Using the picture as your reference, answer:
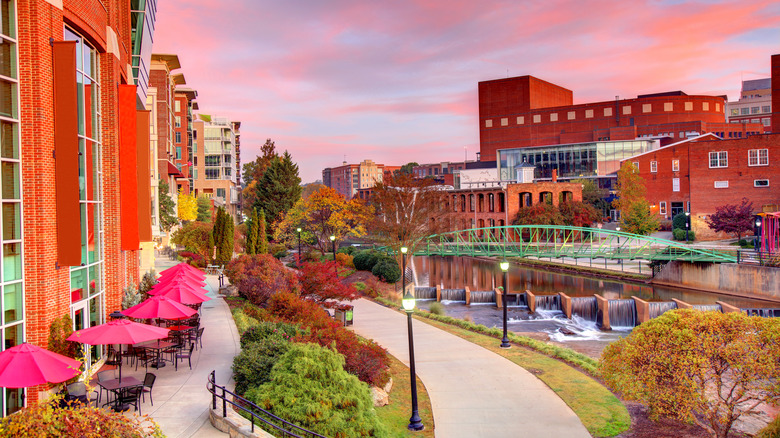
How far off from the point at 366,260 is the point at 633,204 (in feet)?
98.9

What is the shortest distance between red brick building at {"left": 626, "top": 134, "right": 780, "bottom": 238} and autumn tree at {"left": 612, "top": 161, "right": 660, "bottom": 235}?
4707 mm

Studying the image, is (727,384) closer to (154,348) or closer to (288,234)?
(154,348)

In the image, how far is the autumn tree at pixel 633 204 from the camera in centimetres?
5888

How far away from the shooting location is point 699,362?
1351 cm

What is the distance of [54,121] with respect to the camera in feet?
45.2

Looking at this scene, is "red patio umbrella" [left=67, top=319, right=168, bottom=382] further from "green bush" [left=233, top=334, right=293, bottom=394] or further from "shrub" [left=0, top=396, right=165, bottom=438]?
"shrub" [left=0, top=396, right=165, bottom=438]

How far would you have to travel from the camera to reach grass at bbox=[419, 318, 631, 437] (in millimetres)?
15172

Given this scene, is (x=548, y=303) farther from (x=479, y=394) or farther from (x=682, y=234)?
(x=682, y=234)

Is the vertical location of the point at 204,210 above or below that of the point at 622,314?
above

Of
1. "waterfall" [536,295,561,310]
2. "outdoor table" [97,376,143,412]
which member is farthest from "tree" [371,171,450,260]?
"outdoor table" [97,376,143,412]

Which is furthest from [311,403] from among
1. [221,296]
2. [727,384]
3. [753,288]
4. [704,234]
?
[704,234]

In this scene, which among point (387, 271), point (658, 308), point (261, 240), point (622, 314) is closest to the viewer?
point (658, 308)

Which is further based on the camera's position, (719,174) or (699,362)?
(719,174)

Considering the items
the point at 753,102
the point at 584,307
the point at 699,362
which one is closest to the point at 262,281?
the point at 699,362
